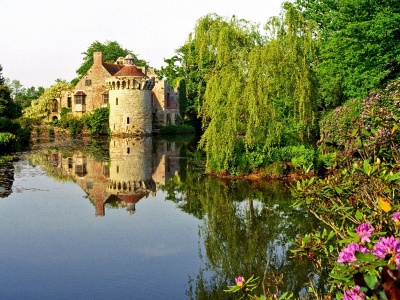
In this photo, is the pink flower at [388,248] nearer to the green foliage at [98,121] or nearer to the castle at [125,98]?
the castle at [125,98]

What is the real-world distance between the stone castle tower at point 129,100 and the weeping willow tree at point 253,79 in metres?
27.8

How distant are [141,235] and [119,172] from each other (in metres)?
11.0

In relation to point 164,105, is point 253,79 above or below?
below

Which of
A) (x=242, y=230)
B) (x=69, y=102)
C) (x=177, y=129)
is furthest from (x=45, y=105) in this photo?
(x=242, y=230)

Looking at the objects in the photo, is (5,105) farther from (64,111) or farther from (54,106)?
(54,106)

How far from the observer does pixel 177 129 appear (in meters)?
51.5

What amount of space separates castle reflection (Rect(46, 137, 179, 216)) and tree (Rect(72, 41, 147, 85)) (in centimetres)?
3593

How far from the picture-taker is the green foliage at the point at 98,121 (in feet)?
159

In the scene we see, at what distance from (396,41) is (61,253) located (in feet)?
49.5

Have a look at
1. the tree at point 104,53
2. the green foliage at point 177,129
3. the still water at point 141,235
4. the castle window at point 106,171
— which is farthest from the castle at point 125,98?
the still water at point 141,235

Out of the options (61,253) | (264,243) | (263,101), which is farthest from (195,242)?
(263,101)

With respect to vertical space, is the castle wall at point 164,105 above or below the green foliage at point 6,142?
above

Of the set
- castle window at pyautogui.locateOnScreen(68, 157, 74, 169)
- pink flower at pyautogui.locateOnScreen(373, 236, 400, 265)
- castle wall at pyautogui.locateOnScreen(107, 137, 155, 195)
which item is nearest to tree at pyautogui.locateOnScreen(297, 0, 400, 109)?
castle wall at pyautogui.locateOnScreen(107, 137, 155, 195)

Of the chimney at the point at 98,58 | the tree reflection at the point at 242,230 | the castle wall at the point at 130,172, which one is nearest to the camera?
the tree reflection at the point at 242,230
